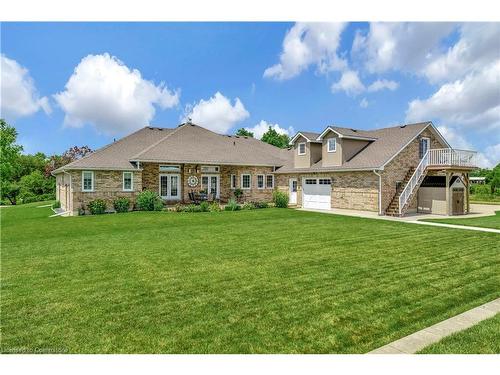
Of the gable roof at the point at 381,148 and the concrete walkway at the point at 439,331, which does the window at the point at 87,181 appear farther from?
the concrete walkway at the point at 439,331

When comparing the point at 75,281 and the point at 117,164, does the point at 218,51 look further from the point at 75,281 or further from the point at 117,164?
the point at 117,164

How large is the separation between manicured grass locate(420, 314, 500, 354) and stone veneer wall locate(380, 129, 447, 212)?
52.8 feet

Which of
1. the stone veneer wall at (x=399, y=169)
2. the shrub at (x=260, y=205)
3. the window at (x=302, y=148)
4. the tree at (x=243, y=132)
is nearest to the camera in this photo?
the stone veneer wall at (x=399, y=169)

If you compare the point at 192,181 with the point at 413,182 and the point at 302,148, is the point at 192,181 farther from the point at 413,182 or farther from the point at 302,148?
the point at 413,182

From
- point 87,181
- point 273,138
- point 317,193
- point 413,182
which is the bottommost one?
point 317,193

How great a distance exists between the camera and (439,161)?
A: 20766mm

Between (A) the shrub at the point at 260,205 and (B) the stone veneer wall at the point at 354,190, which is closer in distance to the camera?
(B) the stone veneer wall at the point at 354,190

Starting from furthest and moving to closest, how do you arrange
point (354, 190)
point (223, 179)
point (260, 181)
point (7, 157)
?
1. point (7, 157)
2. point (260, 181)
3. point (223, 179)
4. point (354, 190)

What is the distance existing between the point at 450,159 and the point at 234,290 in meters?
19.4

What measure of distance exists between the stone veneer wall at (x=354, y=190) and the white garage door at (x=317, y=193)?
0.37 meters

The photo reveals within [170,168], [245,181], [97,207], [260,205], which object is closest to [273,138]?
[245,181]

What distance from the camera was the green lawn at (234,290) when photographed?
4188 mm

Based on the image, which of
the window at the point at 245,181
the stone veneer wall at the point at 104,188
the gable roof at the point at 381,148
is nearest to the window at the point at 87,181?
the stone veneer wall at the point at 104,188

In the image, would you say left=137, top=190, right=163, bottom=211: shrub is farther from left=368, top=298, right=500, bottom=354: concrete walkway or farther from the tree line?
the tree line
